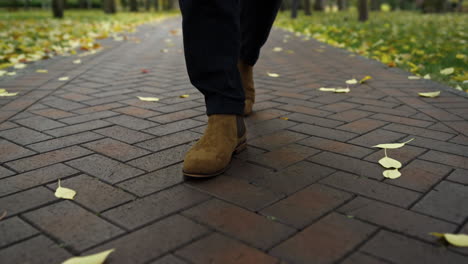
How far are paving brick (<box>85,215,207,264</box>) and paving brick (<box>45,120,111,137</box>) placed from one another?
Answer: 1199 mm

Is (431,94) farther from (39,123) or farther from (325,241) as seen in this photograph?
(39,123)

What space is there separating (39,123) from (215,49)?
132 cm

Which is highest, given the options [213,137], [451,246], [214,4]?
[214,4]

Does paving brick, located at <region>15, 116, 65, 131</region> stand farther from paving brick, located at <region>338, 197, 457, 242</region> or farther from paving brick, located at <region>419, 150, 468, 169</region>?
paving brick, located at <region>419, 150, 468, 169</region>

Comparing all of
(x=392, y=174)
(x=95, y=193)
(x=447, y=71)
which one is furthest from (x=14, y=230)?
(x=447, y=71)

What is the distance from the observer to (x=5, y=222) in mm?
1448

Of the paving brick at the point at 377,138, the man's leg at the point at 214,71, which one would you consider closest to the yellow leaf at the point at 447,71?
the paving brick at the point at 377,138

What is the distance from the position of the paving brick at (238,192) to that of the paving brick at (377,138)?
0.77 meters

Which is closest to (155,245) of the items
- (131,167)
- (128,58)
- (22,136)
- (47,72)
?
(131,167)

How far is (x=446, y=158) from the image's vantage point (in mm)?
1990

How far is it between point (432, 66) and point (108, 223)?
3.82m

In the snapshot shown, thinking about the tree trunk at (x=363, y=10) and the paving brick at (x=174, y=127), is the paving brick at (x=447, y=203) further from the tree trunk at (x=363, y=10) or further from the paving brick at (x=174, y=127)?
the tree trunk at (x=363, y=10)

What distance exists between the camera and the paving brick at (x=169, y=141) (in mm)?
2197

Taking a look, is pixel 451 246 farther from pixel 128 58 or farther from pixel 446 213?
pixel 128 58
